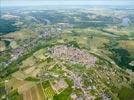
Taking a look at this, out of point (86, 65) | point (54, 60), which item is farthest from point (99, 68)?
point (54, 60)

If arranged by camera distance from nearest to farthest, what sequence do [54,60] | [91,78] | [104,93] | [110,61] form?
1. [104,93]
2. [91,78]
3. [54,60]
4. [110,61]

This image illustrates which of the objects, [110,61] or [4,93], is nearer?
[4,93]

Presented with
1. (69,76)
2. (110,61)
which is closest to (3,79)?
(69,76)

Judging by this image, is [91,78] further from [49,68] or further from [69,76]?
[49,68]

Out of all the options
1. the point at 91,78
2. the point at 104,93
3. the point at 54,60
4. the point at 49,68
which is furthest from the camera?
the point at 54,60

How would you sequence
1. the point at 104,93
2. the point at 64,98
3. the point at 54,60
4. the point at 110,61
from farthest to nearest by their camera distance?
1. the point at 110,61
2. the point at 54,60
3. the point at 104,93
4. the point at 64,98

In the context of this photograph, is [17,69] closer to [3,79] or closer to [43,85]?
[3,79]

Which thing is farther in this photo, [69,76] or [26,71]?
[26,71]

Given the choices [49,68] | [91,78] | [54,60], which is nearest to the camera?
[91,78]
